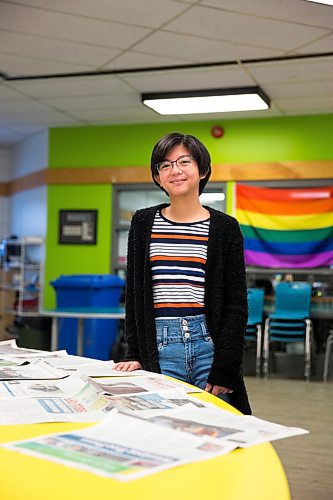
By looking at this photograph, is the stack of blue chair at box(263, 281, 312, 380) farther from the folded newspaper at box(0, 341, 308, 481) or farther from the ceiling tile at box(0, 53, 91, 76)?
the folded newspaper at box(0, 341, 308, 481)

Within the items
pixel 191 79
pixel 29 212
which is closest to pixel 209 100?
pixel 191 79

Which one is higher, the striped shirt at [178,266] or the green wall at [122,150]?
the green wall at [122,150]

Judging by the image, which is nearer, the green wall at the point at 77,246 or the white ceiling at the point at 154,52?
the white ceiling at the point at 154,52

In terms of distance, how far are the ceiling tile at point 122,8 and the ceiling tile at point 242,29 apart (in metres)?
0.14

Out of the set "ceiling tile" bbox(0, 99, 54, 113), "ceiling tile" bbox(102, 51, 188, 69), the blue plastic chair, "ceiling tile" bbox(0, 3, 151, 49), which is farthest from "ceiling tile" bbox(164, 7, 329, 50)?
the blue plastic chair

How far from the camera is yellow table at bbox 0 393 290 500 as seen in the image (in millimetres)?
1050

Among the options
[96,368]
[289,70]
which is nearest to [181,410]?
[96,368]

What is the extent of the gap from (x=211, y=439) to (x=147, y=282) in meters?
1.06

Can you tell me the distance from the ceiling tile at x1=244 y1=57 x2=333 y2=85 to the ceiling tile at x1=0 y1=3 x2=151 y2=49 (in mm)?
1387

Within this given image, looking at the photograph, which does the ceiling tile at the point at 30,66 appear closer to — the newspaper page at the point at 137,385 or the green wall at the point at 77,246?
the green wall at the point at 77,246

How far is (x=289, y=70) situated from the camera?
6648mm

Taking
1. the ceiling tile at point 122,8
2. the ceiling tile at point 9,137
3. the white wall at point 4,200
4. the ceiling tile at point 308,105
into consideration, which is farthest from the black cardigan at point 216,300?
the white wall at point 4,200

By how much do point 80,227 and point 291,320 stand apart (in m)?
3.22

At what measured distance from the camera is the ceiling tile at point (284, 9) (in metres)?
4.95
